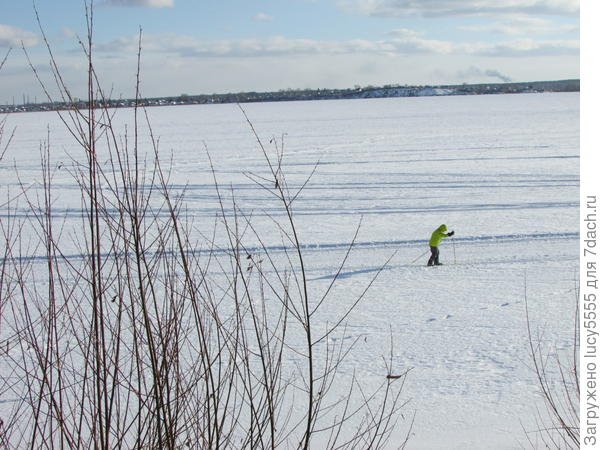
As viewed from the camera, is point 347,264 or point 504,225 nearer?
point 347,264

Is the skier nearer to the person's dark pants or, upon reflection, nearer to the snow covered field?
the person's dark pants

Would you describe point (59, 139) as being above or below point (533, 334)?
above

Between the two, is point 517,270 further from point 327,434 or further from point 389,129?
point 389,129

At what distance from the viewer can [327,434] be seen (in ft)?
17.2

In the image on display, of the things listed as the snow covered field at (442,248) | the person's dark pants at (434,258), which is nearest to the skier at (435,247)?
the person's dark pants at (434,258)

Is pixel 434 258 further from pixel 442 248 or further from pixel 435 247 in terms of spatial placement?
pixel 442 248

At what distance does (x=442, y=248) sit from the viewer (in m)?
11.2

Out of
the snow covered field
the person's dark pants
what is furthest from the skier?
the snow covered field

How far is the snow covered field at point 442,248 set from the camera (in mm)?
5871

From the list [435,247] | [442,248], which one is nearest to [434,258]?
[435,247]

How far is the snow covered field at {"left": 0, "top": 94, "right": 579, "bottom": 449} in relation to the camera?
5871 mm

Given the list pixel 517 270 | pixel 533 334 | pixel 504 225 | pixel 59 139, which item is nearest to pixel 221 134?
pixel 59 139

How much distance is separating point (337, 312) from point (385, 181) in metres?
9.81

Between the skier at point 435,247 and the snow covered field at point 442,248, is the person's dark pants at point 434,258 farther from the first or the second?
the snow covered field at point 442,248
